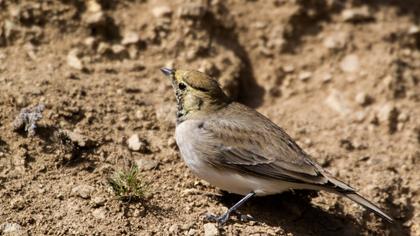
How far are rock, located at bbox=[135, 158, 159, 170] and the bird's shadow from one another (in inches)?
34.2

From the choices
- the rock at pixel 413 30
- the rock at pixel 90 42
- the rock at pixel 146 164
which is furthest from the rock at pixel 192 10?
the rock at pixel 413 30

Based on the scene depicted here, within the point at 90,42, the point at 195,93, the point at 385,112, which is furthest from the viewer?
the point at 385,112

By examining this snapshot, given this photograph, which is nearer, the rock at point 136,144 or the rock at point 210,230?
the rock at point 210,230

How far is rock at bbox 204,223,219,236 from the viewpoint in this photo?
7.42 m

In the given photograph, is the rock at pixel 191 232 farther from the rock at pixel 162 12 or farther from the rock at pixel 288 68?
the rock at pixel 288 68

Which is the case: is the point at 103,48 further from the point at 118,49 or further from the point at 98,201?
A: the point at 98,201

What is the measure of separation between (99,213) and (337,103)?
4525mm

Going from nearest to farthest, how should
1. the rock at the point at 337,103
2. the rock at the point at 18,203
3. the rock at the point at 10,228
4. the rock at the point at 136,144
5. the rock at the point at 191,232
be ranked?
1. the rock at the point at 10,228
2. the rock at the point at 18,203
3. the rock at the point at 191,232
4. the rock at the point at 136,144
5. the rock at the point at 337,103

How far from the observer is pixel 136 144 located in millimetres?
8617

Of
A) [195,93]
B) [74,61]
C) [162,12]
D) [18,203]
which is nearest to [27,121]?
[18,203]

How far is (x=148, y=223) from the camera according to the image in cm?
745

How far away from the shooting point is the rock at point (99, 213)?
7336 millimetres

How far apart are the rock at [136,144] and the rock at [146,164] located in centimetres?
18

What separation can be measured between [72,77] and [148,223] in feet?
8.88
